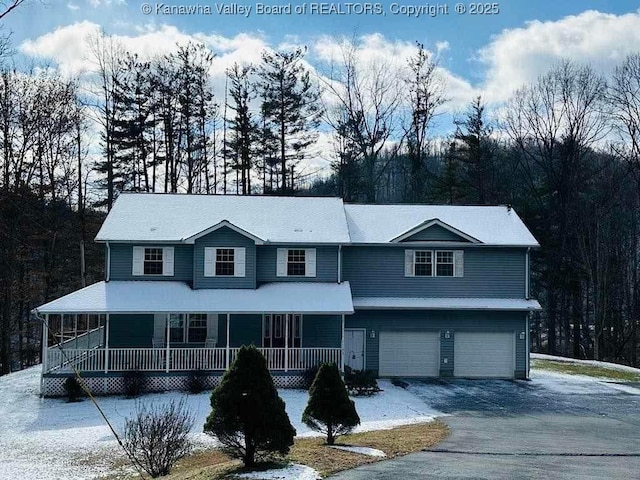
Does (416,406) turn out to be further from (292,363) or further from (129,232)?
(129,232)

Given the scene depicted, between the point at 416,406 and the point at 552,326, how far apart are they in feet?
78.0

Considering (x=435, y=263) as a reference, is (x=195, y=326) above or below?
below

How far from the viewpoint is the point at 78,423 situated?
16.6m

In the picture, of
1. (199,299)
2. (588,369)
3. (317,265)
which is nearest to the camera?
(199,299)

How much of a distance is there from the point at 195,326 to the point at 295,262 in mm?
4548

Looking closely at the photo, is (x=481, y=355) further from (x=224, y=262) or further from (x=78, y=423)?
(x=78, y=423)

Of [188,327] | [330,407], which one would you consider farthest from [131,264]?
[330,407]

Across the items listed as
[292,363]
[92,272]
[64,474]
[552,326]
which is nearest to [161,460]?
[64,474]

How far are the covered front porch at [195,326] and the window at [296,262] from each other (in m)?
0.77

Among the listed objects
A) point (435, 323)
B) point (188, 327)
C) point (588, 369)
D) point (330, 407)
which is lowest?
point (588, 369)

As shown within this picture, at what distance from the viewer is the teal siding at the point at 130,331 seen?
900 inches

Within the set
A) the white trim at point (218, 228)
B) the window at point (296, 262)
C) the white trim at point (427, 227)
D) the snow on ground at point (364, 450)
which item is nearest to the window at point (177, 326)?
the white trim at point (218, 228)

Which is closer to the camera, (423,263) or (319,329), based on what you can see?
(319,329)

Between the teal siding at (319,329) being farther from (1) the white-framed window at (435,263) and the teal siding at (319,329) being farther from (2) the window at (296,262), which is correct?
(1) the white-framed window at (435,263)
